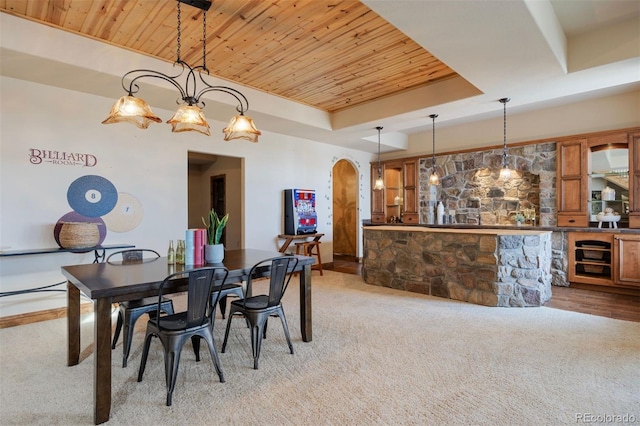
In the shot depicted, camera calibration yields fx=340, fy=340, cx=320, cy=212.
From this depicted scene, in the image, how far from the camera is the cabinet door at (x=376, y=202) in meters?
7.98

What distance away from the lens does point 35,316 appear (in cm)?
373

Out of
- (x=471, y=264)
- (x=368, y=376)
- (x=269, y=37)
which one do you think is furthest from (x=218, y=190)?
(x=368, y=376)

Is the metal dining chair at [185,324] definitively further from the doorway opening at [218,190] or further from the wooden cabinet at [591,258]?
the wooden cabinet at [591,258]

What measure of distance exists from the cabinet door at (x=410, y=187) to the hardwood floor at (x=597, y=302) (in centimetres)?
299

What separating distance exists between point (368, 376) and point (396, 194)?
6.26 meters

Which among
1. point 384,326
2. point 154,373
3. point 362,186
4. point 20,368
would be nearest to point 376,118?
point 362,186

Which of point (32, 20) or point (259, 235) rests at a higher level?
point (32, 20)

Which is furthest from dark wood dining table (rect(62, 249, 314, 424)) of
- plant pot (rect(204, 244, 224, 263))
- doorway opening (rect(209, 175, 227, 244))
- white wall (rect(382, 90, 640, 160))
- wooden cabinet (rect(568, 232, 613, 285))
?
white wall (rect(382, 90, 640, 160))

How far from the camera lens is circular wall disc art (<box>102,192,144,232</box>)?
4195 millimetres

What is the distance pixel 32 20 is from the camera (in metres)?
3.06

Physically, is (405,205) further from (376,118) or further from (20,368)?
(20,368)

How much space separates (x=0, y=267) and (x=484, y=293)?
5.47 meters

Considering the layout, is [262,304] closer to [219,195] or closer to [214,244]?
[214,244]

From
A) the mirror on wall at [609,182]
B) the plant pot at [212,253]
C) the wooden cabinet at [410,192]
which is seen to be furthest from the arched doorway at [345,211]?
the plant pot at [212,253]
